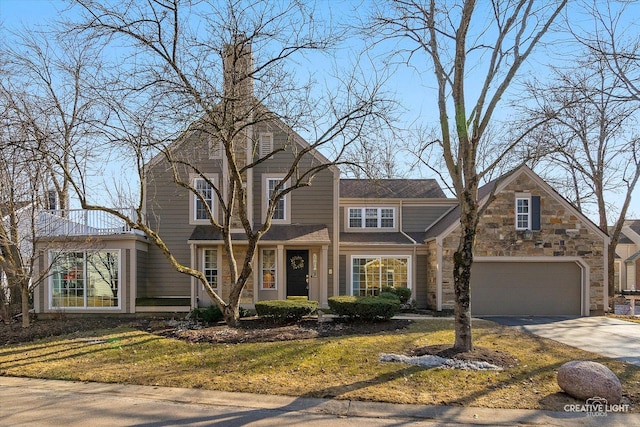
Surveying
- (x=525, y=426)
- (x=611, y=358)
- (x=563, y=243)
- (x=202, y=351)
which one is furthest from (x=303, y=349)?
(x=563, y=243)

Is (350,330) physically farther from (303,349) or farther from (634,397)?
(634,397)

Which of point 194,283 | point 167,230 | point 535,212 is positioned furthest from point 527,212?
point 167,230

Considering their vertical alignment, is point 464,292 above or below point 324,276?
above

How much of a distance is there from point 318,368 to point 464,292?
319cm

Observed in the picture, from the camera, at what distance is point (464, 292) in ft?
30.0

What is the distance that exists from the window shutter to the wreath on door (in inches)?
335

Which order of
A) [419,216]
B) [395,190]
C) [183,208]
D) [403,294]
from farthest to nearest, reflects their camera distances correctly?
[395,190] → [419,216] → [183,208] → [403,294]

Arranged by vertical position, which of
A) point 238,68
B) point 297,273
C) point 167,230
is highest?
point 238,68

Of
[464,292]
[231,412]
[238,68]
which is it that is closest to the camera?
[231,412]

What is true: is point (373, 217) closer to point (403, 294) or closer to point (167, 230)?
point (403, 294)

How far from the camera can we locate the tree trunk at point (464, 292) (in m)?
9.12

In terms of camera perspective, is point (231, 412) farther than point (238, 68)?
No

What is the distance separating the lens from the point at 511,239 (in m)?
17.0

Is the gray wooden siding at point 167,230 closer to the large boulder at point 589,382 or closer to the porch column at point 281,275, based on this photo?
the porch column at point 281,275
